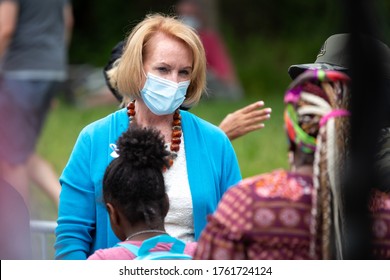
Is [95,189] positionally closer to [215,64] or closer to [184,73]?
[184,73]

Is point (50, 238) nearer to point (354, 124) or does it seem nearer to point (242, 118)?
point (242, 118)

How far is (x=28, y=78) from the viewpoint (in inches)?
301

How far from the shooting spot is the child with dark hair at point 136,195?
11.5 feet

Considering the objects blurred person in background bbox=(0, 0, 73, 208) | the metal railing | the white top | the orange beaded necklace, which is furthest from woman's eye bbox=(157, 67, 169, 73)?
blurred person in background bbox=(0, 0, 73, 208)

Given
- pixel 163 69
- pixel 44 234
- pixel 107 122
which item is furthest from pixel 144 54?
pixel 44 234

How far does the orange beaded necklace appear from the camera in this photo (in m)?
4.20

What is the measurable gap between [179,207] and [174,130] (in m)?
0.35

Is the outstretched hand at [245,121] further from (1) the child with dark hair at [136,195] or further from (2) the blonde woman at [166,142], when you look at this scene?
(1) the child with dark hair at [136,195]

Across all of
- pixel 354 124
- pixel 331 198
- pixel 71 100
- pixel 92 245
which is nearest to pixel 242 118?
pixel 92 245

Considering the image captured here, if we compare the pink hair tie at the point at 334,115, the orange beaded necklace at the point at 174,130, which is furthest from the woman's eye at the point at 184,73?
the pink hair tie at the point at 334,115

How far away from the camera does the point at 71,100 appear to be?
17.2 meters

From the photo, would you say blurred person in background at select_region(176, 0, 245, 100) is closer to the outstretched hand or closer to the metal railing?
the metal railing

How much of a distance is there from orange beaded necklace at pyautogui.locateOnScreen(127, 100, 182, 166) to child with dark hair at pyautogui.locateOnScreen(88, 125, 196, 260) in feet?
1.57

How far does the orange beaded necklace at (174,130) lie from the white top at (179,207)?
63mm
